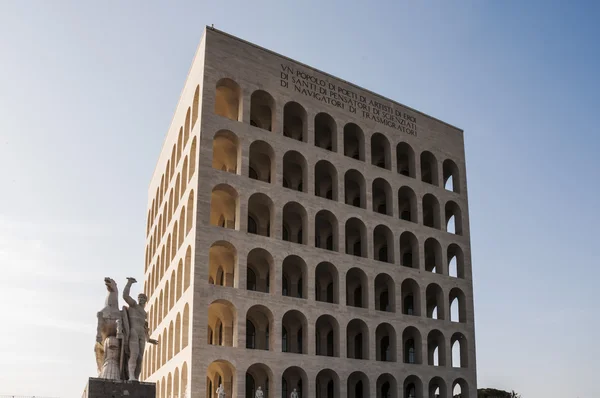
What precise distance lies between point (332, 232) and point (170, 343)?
1242cm

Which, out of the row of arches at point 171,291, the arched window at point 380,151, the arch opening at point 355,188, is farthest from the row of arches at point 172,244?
the arched window at point 380,151

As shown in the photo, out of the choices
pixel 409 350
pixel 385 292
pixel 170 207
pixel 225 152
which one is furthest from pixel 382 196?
pixel 170 207

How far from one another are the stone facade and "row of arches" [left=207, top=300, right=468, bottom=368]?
0.11 m

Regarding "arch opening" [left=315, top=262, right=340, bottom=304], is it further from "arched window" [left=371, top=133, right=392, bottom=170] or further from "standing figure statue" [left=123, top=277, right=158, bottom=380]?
"standing figure statue" [left=123, top=277, right=158, bottom=380]

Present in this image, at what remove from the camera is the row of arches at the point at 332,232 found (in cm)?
4294

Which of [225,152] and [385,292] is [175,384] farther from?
[385,292]

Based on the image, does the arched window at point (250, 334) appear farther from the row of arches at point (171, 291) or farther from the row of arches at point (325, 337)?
the row of arches at point (171, 291)

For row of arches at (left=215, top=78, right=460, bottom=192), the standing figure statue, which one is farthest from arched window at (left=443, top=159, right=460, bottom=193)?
the standing figure statue

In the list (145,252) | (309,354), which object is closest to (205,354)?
(309,354)

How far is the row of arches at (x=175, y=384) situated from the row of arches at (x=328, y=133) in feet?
49.9

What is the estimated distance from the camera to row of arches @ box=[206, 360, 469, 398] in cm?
3917

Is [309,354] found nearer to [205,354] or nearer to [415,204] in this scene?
[205,354]

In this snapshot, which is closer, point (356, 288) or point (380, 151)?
point (356, 288)

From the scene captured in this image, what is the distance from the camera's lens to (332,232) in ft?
149
